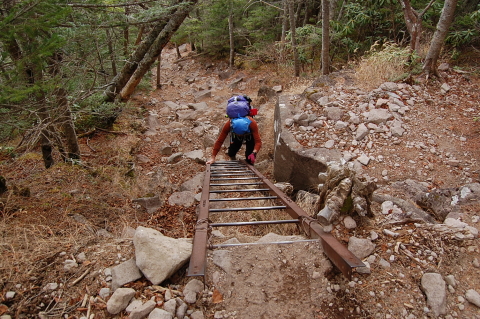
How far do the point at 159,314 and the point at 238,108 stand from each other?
4011 millimetres

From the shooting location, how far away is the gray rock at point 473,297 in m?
1.82

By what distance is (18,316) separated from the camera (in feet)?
5.80

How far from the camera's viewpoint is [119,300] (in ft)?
5.91

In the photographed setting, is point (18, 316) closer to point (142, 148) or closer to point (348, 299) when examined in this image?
point (348, 299)

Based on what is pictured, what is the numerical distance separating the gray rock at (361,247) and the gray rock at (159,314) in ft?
5.45

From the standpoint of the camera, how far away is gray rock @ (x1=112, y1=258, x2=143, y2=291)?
198cm

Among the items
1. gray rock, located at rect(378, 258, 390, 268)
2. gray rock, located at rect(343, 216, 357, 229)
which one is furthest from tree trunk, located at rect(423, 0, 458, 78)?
gray rock, located at rect(378, 258, 390, 268)

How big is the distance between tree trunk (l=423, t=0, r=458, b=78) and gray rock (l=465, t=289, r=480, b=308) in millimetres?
6996

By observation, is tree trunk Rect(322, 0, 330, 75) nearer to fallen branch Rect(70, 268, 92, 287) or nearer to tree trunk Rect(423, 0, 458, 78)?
tree trunk Rect(423, 0, 458, 78)

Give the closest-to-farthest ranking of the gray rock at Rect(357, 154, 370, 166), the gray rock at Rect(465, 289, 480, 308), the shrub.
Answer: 1. the gray rock at Rect(465, 289, 480, 308)
2. the gray rock at Rect(357, 154, 370, 166)
3. the shrub

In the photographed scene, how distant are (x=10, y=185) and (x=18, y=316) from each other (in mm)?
2480

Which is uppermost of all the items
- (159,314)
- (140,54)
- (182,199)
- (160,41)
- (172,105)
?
(160,41)

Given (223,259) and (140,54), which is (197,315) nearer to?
(223,259)

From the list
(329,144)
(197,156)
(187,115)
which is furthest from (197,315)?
(187,115)
